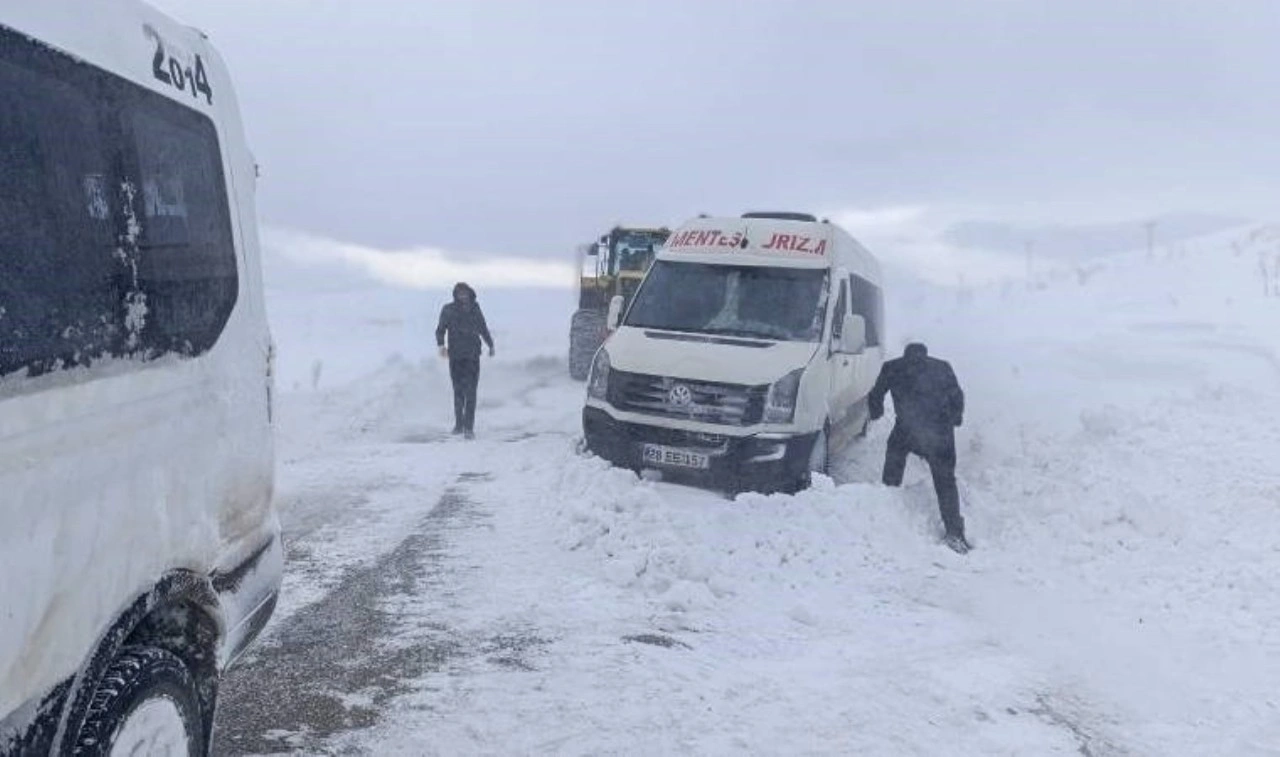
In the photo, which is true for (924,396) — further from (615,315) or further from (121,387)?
(121,387)

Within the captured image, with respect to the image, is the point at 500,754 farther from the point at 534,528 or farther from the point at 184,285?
the point at 534,528

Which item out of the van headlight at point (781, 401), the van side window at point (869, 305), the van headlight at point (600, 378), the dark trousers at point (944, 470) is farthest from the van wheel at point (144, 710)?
the van side window at point (869, 305)

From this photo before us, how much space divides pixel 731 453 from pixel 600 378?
1.48 m

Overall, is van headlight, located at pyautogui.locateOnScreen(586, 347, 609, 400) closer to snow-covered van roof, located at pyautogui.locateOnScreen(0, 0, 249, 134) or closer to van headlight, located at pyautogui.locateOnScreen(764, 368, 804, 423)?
van headlight, located at pyautogui.locateOnScreen(764, 368, 804, 423)

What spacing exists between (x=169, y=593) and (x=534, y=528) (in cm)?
502

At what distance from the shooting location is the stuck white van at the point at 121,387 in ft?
7.48

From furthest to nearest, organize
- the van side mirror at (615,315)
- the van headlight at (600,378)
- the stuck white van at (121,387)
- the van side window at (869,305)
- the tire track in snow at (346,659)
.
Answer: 1. the van side window at (869,305)
2. the van side mirror at (615,315)
3. the van headlight at (600,378)
4. the tire track in snow at (346,659)
5. the stuck white van at (121,387)

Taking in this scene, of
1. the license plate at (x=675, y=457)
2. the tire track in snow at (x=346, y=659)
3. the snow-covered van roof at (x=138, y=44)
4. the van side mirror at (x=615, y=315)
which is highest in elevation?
the snow-covered van roof at (x=138, y=44)

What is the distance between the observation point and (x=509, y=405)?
664 inches

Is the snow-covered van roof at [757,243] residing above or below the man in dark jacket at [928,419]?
above

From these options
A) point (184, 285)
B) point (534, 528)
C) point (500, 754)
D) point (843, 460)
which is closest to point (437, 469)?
point (534, 528)

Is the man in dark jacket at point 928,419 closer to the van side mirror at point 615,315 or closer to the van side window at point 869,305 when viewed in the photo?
the van side window at point 869,305

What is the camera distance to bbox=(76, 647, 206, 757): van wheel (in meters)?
2.50

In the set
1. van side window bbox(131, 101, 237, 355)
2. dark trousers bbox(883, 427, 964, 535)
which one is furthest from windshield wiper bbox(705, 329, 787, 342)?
van side window bbox(131, 101, 237, 355)
